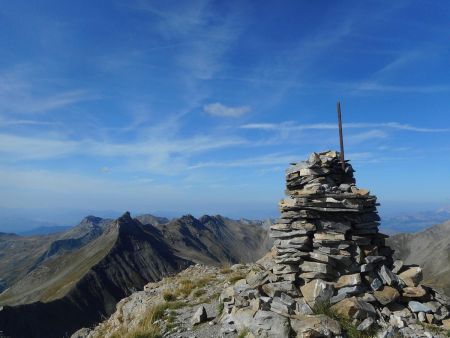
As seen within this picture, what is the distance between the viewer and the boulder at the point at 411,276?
18.5 meters

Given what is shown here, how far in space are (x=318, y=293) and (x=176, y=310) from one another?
8.13 meters

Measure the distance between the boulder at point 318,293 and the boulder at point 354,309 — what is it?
51cm

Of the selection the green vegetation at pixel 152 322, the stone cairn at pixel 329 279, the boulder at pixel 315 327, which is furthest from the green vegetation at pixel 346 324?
the green vegetation at pixel 152 322

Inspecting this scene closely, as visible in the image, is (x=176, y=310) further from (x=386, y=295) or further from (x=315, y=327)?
(x=386, y=295)

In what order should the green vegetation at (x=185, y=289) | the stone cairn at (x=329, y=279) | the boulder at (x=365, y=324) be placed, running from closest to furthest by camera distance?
the boulder at (x=365, y=324) → the stone cairn at (x=329, y=279) → the green vegetation at (x=185, y=289)

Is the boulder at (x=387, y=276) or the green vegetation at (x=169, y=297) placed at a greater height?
the boulder at (x=387, y=276)

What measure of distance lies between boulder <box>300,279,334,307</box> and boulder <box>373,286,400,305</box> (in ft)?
6.64

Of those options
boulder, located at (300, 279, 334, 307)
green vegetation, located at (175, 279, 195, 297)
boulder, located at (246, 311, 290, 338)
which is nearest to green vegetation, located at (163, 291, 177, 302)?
green vegetation, located at (175, 279, 195, 297)

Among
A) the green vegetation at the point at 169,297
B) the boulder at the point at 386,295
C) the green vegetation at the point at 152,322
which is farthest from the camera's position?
the green vegetation at the point at 169,297

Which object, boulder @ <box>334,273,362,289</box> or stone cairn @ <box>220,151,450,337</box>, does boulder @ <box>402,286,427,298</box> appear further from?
boulder @ <box>334,273,362,289</box>

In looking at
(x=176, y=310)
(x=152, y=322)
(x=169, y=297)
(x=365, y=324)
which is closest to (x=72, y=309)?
(x=169, y=297)

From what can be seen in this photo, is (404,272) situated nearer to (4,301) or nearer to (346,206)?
(346,206)

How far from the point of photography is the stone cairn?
1598cm

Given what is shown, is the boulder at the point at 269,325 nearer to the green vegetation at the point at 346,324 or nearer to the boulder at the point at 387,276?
the green vegetation at the point at 346,324
